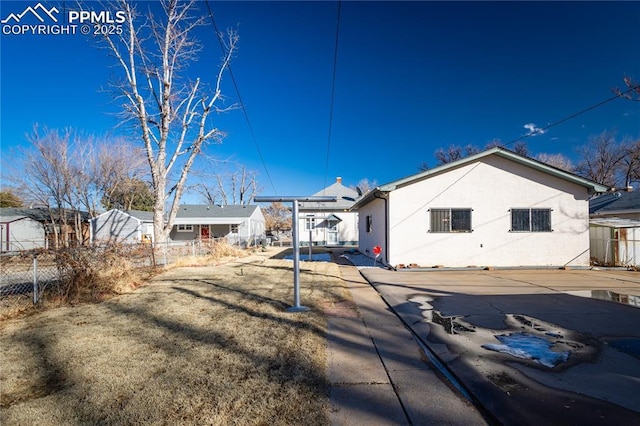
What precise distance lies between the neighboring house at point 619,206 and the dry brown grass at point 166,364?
727 inches

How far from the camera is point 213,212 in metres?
32.2

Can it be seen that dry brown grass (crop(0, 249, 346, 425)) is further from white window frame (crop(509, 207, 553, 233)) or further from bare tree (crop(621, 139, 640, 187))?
bare tree (crop(621, 139, 640, 187))

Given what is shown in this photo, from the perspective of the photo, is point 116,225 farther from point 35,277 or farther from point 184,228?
point 35,277

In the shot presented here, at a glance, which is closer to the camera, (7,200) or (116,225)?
→ (116,225)

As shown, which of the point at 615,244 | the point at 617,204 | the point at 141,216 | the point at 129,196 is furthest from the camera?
the point at 129,196

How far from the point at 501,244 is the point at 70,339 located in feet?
42.5

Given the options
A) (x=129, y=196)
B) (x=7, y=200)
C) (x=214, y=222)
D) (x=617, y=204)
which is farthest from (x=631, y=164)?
(x=7, y=200)

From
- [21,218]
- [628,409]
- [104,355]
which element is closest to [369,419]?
[628,409]

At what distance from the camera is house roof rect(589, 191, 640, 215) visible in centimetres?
1638

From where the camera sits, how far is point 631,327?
189 inches

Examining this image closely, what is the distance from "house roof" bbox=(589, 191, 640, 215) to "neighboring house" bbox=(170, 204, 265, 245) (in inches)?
982

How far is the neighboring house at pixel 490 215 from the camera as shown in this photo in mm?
12055

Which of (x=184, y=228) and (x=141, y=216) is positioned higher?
(x=141, y=216)

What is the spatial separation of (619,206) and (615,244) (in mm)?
7227
